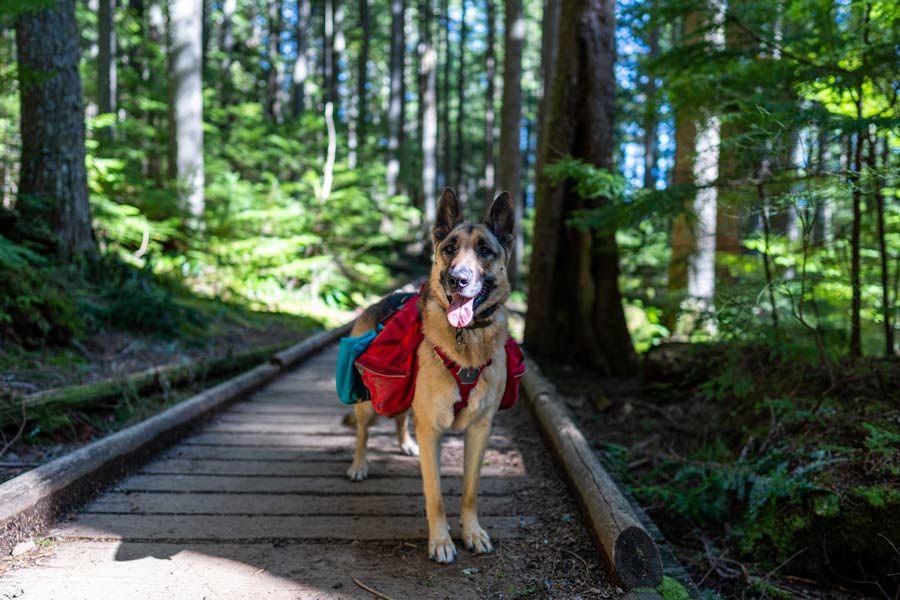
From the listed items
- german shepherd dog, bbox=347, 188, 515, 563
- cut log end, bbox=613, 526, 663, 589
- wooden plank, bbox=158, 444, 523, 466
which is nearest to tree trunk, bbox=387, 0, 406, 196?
wooden plank, bbox=158, 444, 523, 466

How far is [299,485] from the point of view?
409cm

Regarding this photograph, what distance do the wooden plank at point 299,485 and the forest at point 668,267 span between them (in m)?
0.79

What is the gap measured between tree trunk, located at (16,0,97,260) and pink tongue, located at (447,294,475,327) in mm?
6269

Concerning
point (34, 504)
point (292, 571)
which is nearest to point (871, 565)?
point (292, 571)

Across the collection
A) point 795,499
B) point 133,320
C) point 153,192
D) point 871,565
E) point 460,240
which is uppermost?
point 153,192

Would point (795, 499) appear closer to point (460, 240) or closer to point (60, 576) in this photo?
point (460, 240)

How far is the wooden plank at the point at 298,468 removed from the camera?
14.0ft

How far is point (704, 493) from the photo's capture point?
439 cm

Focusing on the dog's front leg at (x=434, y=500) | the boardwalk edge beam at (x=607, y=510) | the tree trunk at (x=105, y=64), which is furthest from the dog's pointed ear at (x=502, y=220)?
the tree trunk at (x=105, y=64)

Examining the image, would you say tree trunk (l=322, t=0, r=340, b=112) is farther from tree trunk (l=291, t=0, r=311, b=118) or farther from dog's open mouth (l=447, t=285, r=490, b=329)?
dog's open mouth (l=447, t=285, r=490, b=329)

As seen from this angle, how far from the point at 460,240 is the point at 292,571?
1904 mm

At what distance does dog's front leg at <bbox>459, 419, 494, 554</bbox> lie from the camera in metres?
3.21

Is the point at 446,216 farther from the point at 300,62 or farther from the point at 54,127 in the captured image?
the point at 300,62

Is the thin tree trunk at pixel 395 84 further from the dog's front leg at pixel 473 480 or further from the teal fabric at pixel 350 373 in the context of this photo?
the dog's front leg at pixel 473 480
